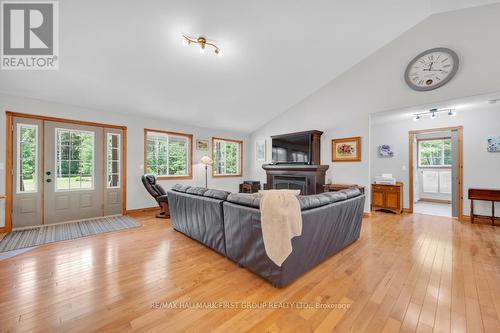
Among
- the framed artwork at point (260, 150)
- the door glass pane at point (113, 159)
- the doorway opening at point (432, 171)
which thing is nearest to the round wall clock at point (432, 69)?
the doorway opening at point (432, 171)

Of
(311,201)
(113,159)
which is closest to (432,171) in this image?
(311,201)

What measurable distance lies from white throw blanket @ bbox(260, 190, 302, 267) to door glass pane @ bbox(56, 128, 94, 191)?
14.2 ft

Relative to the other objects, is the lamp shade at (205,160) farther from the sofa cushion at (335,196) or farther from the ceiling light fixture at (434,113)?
the ceiling light fixture at (434,113)

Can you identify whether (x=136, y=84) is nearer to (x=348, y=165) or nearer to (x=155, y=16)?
(x=155, y=16)

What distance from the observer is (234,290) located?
1943mm

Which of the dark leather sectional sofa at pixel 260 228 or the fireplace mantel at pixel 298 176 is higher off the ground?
the fireplace mantel at pixel 298 176

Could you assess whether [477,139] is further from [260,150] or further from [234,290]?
[234,290]

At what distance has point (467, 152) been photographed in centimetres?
452

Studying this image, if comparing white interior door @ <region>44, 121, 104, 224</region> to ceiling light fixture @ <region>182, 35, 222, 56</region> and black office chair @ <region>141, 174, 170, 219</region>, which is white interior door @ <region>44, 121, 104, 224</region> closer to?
black office chair @ <region>141, 174, 170, 219</region>

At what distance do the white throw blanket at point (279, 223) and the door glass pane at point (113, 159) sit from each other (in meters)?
4.28

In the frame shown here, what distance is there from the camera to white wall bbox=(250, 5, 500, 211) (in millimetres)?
3404

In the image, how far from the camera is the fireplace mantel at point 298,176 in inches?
203

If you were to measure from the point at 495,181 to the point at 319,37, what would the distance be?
184 inches

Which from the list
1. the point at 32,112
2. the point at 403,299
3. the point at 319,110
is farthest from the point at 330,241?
the point at 32,112
